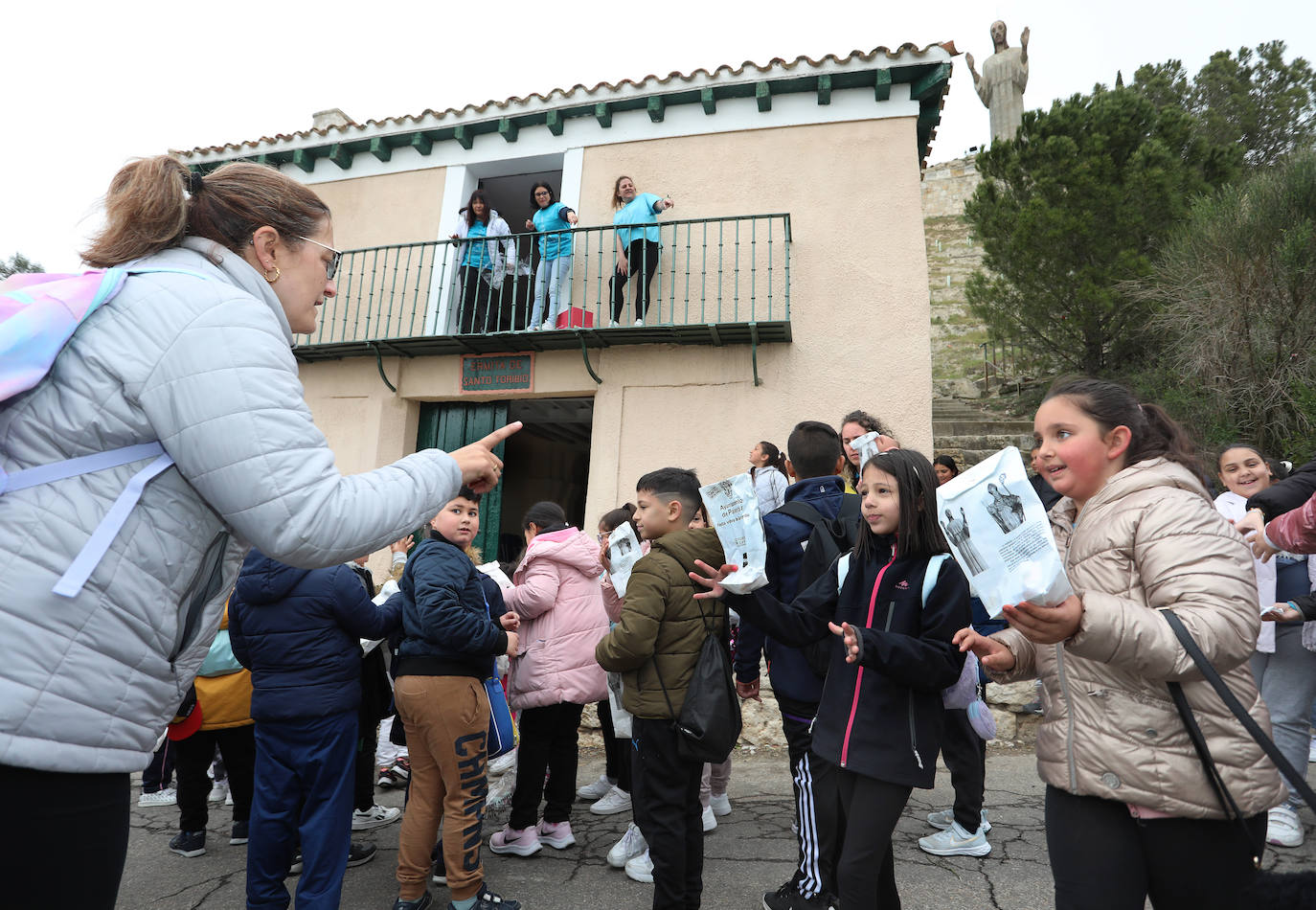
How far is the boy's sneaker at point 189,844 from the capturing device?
4082 millimetres

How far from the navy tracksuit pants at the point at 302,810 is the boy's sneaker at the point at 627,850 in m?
1.30

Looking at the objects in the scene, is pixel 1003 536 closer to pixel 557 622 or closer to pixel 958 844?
pixel 958 844

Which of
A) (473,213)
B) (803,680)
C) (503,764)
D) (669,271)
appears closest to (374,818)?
(503,764)

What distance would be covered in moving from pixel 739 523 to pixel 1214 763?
4.48ft

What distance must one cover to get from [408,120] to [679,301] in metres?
4.21

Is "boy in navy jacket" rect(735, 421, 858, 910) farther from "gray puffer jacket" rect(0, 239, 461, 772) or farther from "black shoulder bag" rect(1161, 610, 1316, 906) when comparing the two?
"gray puffer jacket" rect(0, 239, 461, 772)

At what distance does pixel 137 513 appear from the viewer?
46.6 inches

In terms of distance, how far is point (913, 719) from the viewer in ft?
8.00

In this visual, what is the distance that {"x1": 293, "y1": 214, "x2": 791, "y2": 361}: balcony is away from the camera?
7754 mm

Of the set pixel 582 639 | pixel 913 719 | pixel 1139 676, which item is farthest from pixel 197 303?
pixel 582 639

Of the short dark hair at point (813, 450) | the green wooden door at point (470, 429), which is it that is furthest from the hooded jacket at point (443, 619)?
the green wooden door at point (470, 429)

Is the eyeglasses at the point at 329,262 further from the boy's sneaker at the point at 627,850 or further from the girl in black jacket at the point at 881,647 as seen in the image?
the boy's sneaker at the point at 627,850

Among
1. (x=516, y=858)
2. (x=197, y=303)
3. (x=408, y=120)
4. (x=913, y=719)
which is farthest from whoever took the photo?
(x=408, y=120)

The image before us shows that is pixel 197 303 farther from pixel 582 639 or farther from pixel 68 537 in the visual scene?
pixel 582 639
